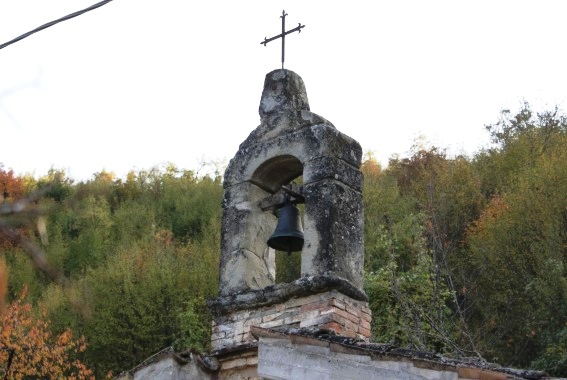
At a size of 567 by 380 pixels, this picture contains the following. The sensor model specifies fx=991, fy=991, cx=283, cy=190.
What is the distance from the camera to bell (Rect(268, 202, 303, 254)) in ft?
26.0

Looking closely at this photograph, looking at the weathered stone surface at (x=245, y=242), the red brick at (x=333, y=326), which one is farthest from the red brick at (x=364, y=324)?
the weathered stone surface at (x=245, y=242)

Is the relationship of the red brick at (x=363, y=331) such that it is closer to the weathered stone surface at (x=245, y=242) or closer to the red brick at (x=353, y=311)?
the red brick at (x=353, y=311)

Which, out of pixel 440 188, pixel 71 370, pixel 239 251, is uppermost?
pixel 440 188

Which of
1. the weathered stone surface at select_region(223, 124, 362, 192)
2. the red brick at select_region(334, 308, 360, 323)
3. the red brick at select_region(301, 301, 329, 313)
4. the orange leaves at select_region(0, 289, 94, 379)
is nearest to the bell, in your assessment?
the weathered stone surface at select_region(223, 124, 362, 192)

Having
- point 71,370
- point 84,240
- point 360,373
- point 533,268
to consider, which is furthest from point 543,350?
point 84,240

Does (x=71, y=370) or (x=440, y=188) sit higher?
(x=440, y=188)

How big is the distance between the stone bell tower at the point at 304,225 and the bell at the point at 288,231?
12cm

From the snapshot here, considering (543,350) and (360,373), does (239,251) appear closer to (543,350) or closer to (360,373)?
(360,373)

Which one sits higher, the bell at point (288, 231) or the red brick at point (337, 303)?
the bell at point (288, 231)

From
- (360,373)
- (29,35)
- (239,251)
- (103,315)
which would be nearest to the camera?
(29,35)

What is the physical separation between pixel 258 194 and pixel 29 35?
4.93 metres

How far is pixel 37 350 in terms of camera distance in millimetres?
22297

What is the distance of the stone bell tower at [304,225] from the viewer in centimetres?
742

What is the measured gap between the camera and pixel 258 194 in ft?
27.6
